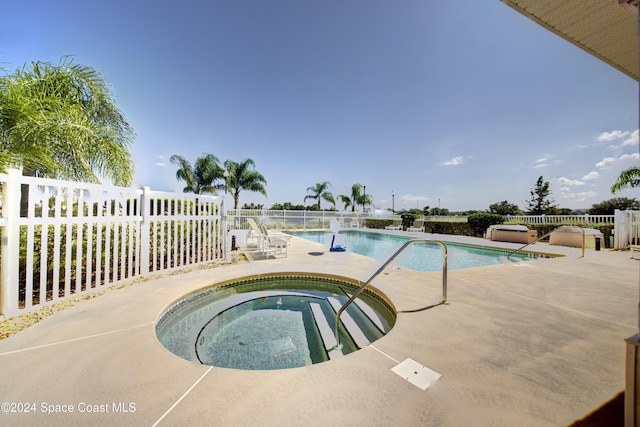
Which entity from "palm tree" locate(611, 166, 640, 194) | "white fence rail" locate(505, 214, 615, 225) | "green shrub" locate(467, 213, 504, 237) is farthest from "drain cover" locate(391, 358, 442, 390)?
"palm tree" locate(611, 166, 640, 194)

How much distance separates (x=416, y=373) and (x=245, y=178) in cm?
1870

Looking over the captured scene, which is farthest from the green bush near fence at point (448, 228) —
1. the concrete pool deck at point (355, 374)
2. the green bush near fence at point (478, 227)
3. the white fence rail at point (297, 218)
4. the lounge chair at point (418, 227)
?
the concrete pool deck at point (355, 374)

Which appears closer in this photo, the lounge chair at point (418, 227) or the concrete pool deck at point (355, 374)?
the concrete pool deck at point (355, 374)

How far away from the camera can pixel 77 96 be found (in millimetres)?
4863

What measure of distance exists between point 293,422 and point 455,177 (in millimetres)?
21424

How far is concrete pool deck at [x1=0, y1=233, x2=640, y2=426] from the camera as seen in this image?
134cm

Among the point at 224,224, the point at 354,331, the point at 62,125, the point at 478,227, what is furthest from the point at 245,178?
the point at 354,331

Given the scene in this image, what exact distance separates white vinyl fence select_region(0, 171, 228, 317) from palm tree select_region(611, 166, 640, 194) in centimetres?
1483

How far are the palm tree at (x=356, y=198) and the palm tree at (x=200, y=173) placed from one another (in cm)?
1355

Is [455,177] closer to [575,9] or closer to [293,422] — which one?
[575,9]

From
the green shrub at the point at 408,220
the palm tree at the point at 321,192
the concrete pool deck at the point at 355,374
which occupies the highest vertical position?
the palm tree at the point at 321,192

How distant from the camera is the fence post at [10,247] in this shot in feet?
7.86

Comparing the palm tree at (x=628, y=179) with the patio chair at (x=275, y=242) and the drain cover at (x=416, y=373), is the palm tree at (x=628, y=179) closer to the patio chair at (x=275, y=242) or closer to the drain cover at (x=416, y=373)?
the patio chair at (x=275, y=242)

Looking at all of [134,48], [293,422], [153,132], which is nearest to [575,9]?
[293,422]
